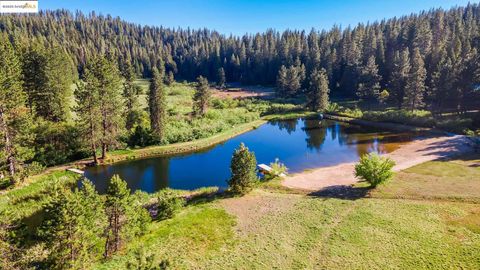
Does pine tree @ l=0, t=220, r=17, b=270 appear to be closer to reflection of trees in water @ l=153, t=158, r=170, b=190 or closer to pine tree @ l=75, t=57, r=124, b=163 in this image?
reflection of trees in water @ l=153, t=158, r=170, b=190

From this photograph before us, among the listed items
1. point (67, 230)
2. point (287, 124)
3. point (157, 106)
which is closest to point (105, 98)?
point (157, 106)

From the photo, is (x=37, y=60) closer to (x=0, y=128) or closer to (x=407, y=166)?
(x=0, y=128)

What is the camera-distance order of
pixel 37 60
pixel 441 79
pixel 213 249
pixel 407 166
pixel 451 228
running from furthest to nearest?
pixel 441 79
pixel 37 60
pixel 407 166
pixel 451 228
pixel 213 249

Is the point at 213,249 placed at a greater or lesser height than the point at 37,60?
lesser

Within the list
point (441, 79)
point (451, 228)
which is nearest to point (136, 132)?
point (451, 228)

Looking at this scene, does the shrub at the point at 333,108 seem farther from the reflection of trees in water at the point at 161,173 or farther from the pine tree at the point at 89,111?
the pine tree at the point at 89,111

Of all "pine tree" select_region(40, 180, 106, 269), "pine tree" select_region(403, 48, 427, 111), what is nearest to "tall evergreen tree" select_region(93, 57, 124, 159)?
"pine tree" select_region(40, 180, 106, 269)
